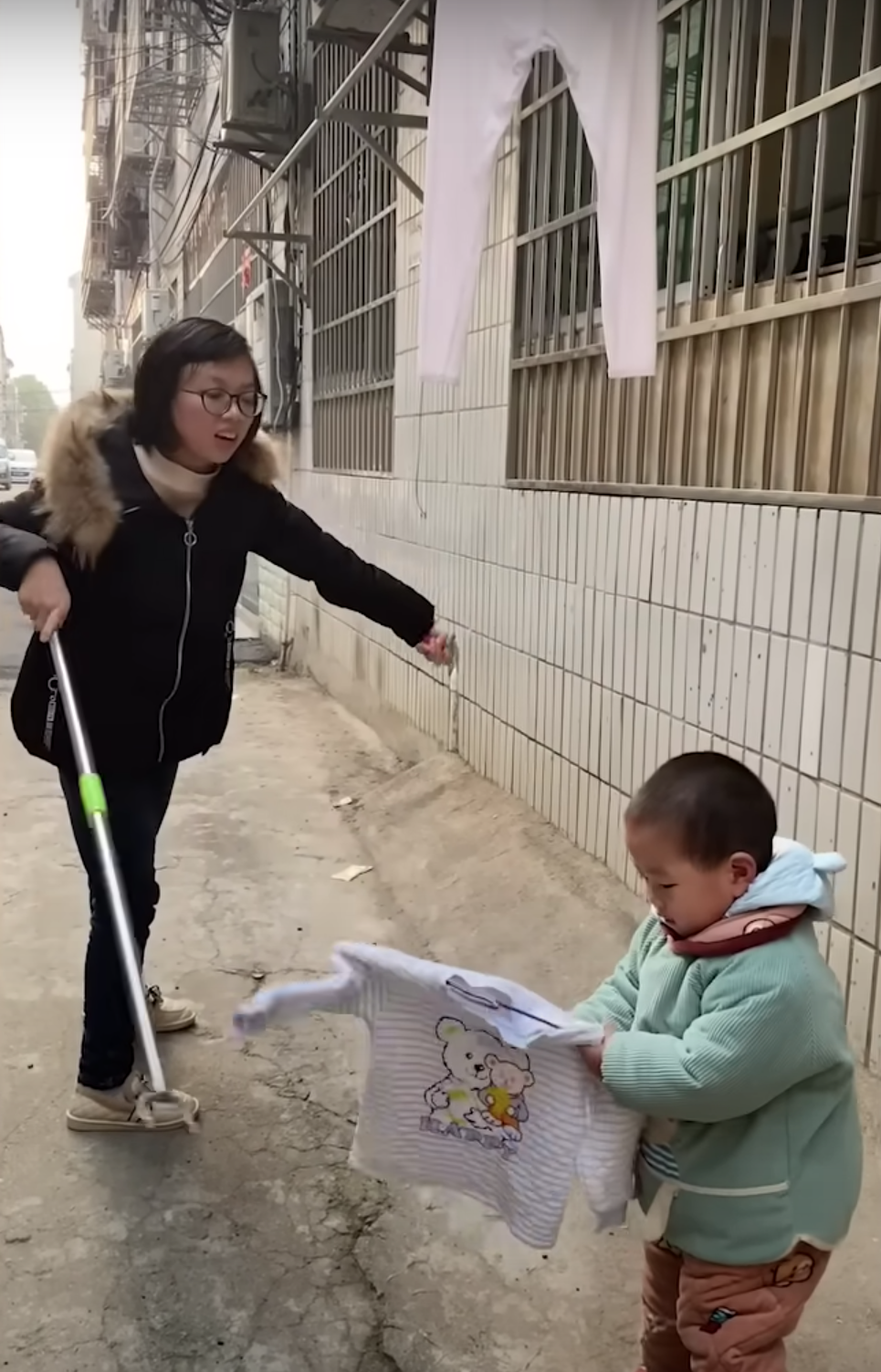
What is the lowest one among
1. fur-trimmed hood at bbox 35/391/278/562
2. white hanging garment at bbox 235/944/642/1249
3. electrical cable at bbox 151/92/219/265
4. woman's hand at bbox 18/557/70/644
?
white hanging garment at bbox 235/944/642/1249

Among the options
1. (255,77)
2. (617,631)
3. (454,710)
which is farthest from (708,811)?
(255,77)

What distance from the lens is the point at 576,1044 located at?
1.60 m

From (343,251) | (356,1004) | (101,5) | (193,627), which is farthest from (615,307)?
(101,5)

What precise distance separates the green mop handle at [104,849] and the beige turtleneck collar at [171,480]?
39cm

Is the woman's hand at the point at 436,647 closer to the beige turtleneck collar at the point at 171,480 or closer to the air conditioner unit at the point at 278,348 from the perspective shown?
the beige turtleneck collar at the point at 171,480

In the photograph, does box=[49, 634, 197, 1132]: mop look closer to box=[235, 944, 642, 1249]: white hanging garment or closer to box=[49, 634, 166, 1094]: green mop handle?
box=[49, 634, 166, 1094]: green mop handle

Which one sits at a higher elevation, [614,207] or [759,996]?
[614,207]

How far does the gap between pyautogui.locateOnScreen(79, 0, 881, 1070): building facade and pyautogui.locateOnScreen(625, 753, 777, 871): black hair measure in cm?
130

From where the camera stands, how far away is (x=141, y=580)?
2648mm

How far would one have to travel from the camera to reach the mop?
230 centimetres

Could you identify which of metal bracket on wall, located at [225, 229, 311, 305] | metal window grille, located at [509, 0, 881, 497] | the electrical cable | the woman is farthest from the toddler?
the electrical cable

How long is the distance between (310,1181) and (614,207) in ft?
7.83

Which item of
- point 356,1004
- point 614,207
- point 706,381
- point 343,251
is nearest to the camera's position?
point 356,1004

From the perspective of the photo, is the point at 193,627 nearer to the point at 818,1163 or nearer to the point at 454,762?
the point at 818,1163
